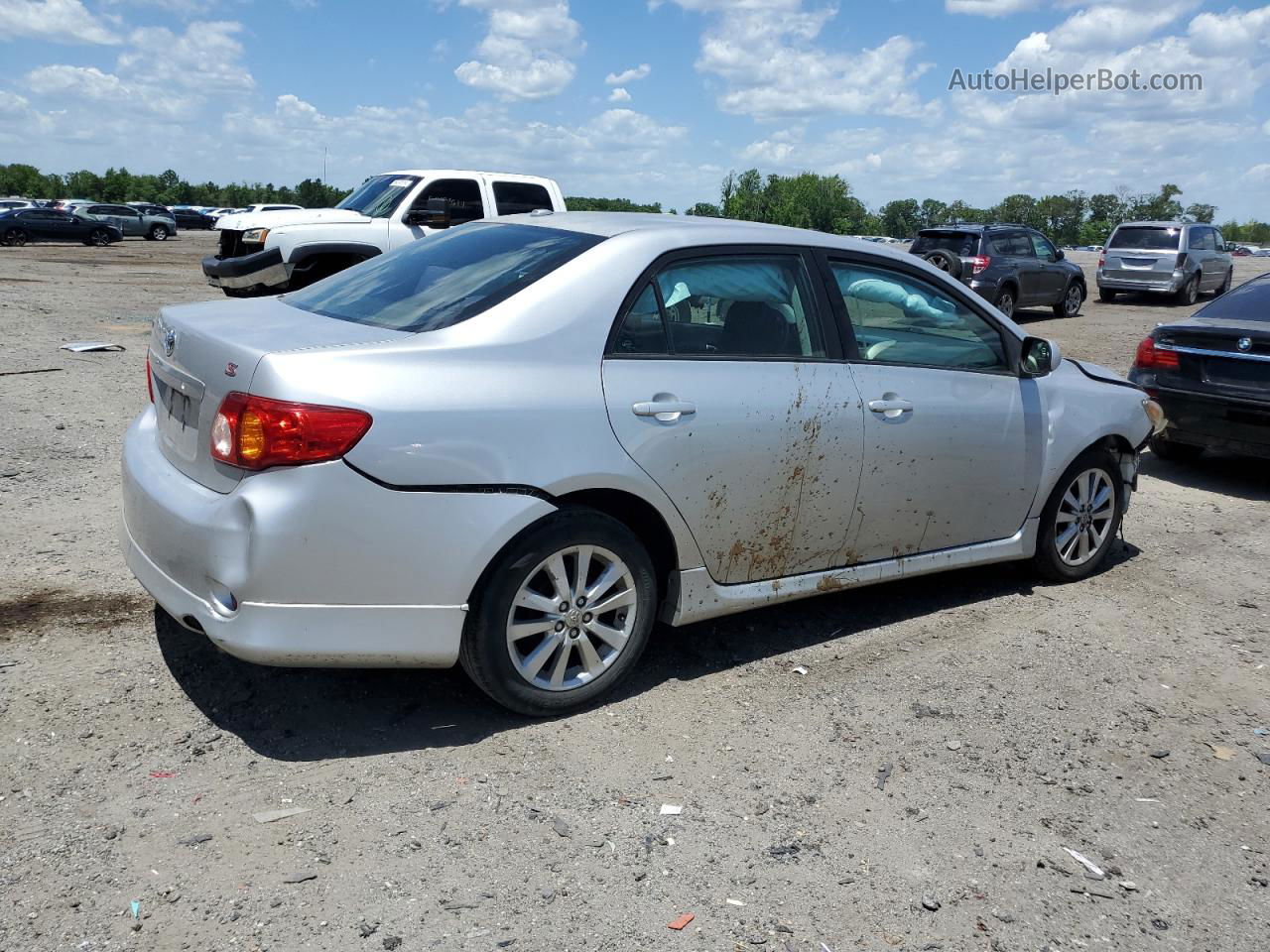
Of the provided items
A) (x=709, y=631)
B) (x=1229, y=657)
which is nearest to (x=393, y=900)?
(x=709, y=631)

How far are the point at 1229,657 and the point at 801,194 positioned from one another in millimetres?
124610

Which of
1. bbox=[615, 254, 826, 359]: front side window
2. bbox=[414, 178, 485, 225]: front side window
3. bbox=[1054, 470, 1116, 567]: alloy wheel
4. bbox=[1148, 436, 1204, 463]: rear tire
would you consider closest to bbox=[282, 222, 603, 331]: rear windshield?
bbox=[615, 254, 826, 359]: front side window

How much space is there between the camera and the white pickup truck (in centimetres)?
1373

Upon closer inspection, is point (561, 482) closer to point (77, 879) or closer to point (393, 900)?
point (393, 900)

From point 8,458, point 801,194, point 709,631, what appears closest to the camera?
point 709,631

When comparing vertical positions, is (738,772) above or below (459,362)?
below

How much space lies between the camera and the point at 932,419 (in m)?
4.76

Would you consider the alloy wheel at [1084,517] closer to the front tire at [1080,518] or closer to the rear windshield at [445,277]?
the front tire at [1080,518]

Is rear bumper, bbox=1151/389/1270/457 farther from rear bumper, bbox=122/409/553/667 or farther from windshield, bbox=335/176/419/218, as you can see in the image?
windshield, bbox=335/176/419/218

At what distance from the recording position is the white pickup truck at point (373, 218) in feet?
45.1

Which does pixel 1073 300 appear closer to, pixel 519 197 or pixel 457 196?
pixel 519 197

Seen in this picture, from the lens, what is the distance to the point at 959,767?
148 inches

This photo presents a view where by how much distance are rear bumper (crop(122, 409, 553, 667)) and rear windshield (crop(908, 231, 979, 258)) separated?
671 inches

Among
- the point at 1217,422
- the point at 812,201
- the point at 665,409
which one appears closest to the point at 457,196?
the point at 1217,422
